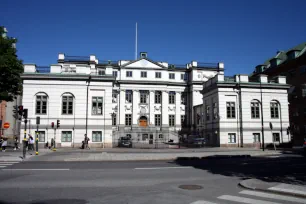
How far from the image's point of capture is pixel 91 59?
57.0m

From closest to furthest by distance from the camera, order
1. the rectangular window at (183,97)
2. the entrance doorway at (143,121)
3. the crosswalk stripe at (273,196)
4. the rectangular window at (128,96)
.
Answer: the crosswalk stripe at (273,196)
the entrance doorway at (143,121)
the rectangular window at (128,96)
the rectangular window at (183,97)

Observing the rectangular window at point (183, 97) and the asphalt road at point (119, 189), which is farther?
the rectangular window at point (183, 97)

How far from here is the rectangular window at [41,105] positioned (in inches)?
1415

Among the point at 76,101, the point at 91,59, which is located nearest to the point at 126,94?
the point at 91,59

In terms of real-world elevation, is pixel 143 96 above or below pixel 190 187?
above

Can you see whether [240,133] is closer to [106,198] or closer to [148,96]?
[148,96]

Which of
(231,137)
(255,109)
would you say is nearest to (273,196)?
(231,137)

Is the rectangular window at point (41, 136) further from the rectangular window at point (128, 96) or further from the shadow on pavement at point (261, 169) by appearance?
the rectangular window at point (128, 96)

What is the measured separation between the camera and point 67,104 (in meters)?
36.5

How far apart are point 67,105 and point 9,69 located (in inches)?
325

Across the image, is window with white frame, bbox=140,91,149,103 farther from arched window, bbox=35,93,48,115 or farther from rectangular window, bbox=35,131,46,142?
rectangular window, bbox=35,131,46,142

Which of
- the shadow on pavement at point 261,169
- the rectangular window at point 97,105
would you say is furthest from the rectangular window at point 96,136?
the shadow on pavement at point 261,169

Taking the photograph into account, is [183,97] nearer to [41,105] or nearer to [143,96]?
[143,96]

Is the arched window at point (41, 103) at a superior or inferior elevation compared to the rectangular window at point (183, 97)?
inferior
